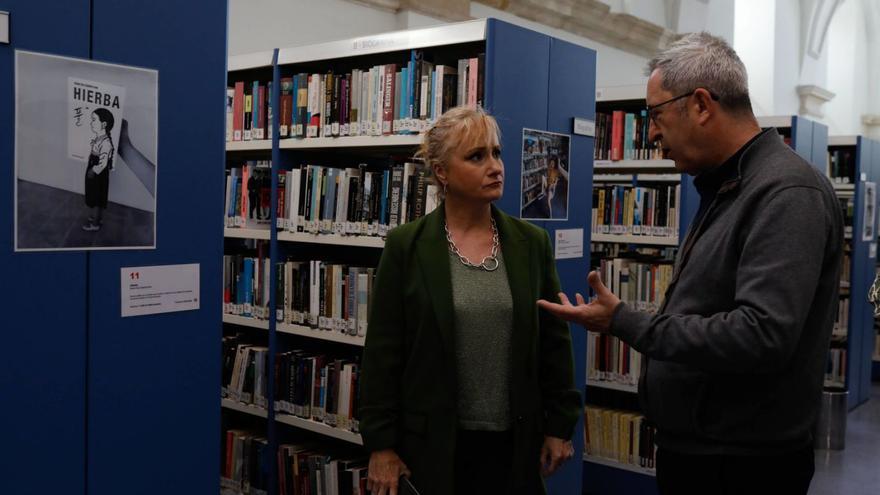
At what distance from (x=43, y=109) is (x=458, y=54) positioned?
1.99m

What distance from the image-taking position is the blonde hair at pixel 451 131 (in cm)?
237

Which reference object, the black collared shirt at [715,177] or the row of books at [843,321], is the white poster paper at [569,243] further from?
the row of books at [843,321]

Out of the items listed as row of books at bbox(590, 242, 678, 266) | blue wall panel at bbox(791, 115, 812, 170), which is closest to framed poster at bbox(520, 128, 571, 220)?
row of books at bbox(590, 242, 678, 266)

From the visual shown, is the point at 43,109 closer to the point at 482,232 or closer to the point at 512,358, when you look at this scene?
the point at 482,232

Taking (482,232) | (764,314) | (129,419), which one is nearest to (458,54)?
(482,232)

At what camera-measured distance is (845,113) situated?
15773 mm

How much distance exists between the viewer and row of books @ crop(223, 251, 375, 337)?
380 centimetres

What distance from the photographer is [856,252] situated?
666cm

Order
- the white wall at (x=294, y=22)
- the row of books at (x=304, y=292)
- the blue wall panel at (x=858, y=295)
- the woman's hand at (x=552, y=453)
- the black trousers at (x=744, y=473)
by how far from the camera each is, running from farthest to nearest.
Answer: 1. the blue wall panel at (x=858, y=295)
2. the white wall at (x=294, y=22)
3. the row of books at (x=304, y=292)
4. the woman's hand at (x=552, y=453)
5. the black trousers at (x=744, y=473)

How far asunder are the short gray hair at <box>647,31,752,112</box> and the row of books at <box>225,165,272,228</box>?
2754 mm

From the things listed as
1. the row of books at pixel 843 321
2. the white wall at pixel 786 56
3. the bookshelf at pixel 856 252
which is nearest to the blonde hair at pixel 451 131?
the bookshelf at pixel 856 252

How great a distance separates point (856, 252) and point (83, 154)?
6.30 m

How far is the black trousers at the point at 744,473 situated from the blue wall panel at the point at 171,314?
4.61 feet

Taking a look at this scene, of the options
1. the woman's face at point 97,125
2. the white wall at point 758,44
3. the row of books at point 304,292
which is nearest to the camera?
the woman's face at point 97,125
